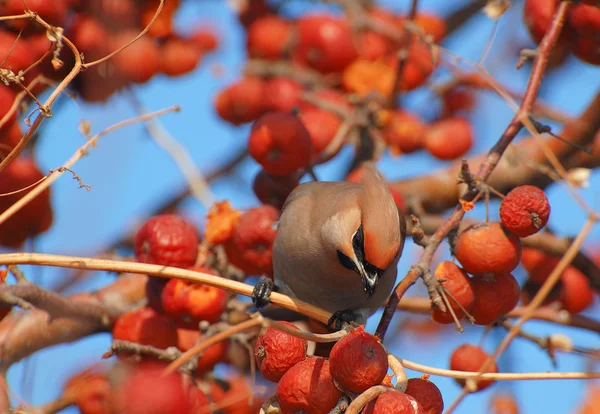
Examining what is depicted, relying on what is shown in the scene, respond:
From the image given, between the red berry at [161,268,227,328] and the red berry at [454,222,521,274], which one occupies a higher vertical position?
the red berry at [454,222,521,274]

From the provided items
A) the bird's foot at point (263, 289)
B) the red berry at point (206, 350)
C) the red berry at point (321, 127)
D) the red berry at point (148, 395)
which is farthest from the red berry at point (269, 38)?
the red berry at point (148, 395)

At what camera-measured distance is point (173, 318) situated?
11.3 ft

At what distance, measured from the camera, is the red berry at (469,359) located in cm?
308

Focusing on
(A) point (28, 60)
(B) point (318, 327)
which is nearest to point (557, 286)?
(B) point (318, 327)

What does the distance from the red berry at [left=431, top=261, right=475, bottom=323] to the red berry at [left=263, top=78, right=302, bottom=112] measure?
2.29 m

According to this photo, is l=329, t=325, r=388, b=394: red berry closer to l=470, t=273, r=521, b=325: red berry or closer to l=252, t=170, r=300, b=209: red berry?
l=470, t=273, r=521, b=325: red berry

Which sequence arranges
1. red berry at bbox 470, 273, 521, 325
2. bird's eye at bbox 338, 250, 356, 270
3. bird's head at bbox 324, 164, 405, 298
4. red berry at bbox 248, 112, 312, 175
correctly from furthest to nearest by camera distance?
red berry at bbox 248, 112, 312, 175 < bird's eye at bbox 338, 250, 356, 270 < bird's head at bbox 324, 164, 405, 298 < red berry at bbox 470, 273, 521, 325

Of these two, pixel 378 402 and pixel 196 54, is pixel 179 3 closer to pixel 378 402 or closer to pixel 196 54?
pixel 196 54

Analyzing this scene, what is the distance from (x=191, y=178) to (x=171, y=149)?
0.69ft

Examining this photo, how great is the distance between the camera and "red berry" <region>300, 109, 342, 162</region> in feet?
14.9

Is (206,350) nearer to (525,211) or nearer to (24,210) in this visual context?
(24,210)

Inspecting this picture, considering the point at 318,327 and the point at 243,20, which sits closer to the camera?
the point at 318,327

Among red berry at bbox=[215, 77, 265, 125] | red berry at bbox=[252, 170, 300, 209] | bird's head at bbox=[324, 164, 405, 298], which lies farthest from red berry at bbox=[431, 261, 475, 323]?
red berry at bbox=[215, 77, 265, 125]

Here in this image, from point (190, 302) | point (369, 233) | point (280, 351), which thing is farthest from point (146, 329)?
point (280, 351)
